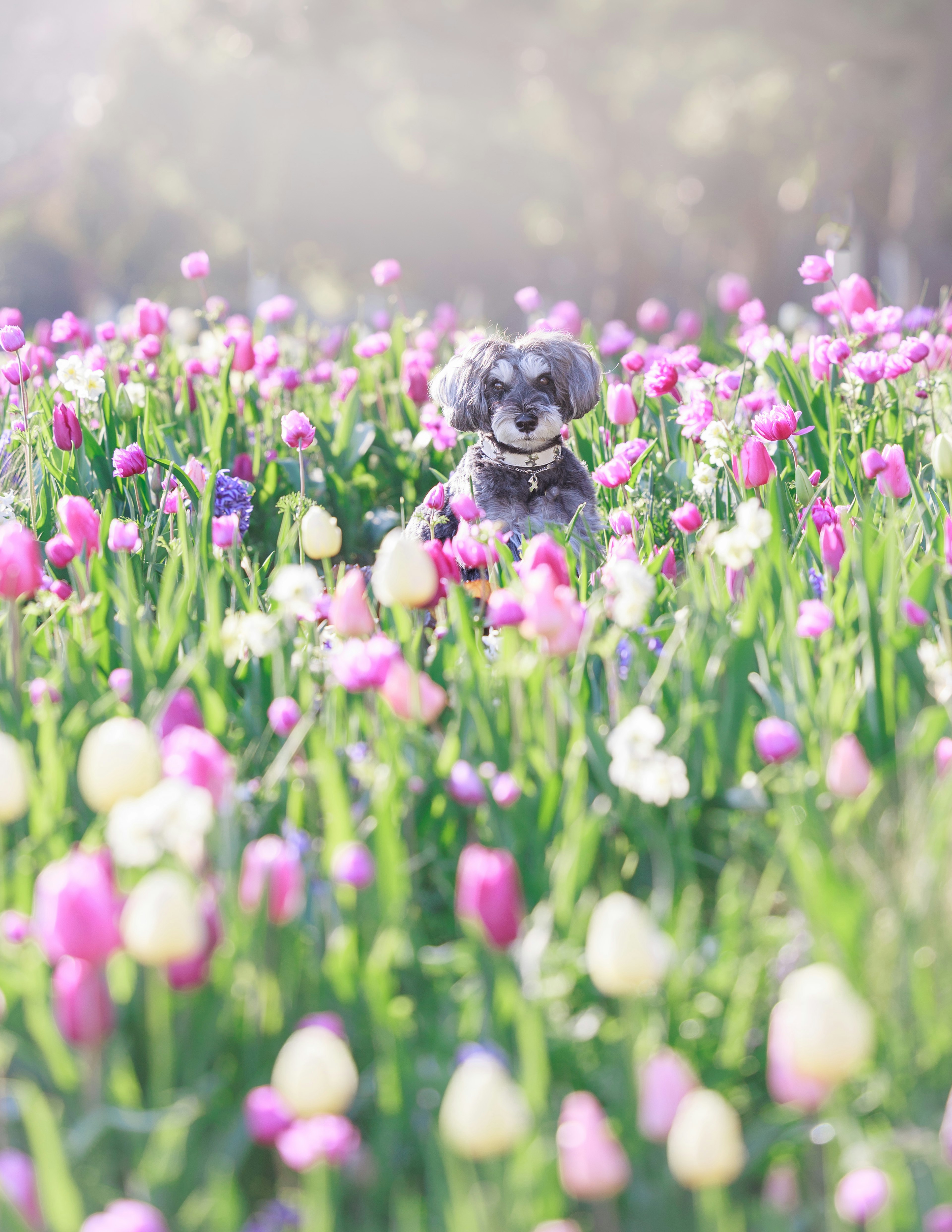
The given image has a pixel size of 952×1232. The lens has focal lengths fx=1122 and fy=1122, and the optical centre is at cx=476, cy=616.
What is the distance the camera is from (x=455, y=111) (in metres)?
31.5

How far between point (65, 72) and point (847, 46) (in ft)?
160

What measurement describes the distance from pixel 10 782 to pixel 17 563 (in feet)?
2.57

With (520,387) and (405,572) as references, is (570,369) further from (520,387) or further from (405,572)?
(405,572)

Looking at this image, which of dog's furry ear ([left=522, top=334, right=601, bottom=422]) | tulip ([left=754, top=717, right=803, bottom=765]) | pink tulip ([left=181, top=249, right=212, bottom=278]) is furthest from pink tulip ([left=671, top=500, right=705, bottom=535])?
pink tulip ([left=181, top=249, right=212, bottom=278])

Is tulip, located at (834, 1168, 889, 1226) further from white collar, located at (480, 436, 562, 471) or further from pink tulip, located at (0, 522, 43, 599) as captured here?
white collar, located at (480, 436, 562, 471)

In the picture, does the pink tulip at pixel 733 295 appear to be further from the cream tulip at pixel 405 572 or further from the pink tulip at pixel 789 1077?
the pink tulip at pixel 789 1077

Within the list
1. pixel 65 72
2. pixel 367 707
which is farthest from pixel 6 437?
pixel 65 72

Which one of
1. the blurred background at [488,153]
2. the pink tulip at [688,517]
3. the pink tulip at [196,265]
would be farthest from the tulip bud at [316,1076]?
the blurred background at [488,153]

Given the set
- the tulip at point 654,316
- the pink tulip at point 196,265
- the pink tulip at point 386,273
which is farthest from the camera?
the tulip at point 654,316

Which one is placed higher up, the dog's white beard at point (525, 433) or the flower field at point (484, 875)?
the dog's white beard at point (525, 433)

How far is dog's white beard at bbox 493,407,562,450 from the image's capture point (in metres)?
4.29

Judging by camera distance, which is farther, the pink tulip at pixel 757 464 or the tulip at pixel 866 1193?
the pink tulip at pixel 757 464

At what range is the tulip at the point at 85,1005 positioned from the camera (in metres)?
1.49

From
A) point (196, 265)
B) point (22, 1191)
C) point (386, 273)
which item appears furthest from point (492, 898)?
point (386, 273)
